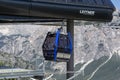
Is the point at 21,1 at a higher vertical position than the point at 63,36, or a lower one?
higher

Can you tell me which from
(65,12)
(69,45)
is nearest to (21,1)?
(65,12)

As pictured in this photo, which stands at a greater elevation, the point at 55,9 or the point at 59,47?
the point at 55,9

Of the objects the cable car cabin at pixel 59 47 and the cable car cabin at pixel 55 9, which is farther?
the cable car cabin at pixel 59 47

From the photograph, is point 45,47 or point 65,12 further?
point 45,47

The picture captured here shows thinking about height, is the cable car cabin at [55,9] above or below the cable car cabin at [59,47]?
above

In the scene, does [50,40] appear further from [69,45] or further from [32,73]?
[32,73]
